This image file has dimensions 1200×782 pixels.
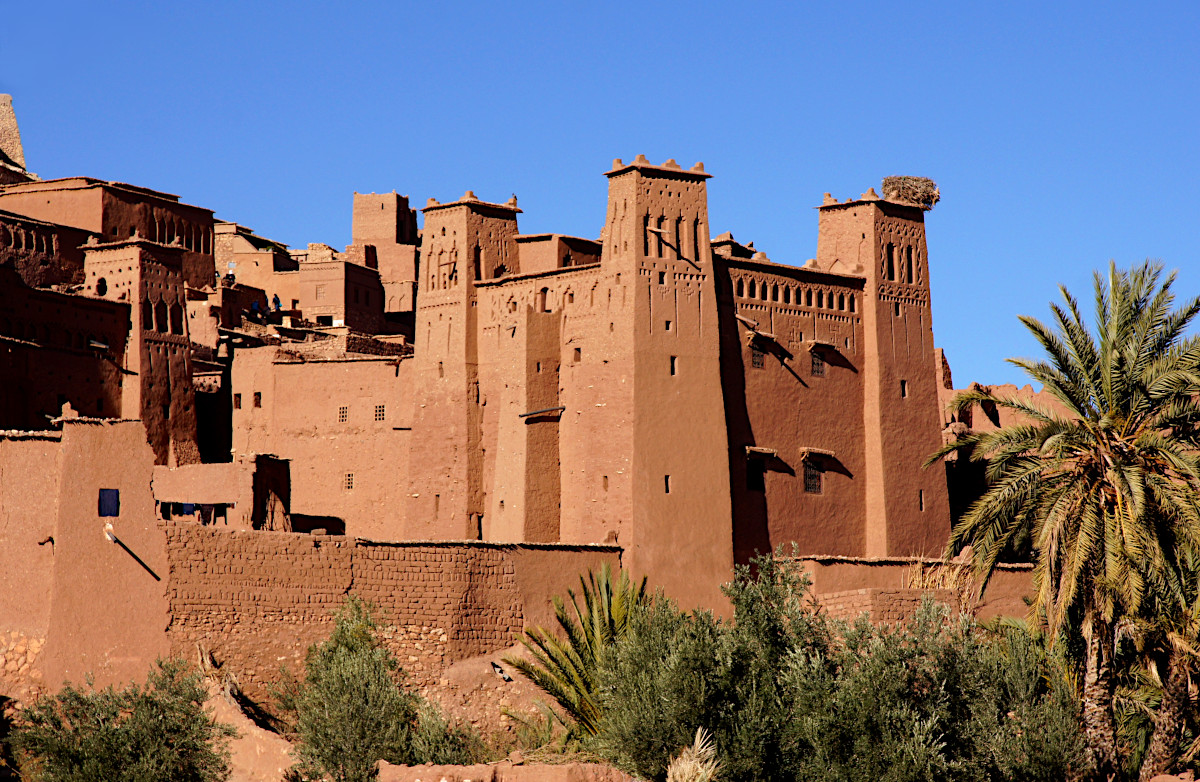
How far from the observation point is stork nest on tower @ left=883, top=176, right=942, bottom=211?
43.7m

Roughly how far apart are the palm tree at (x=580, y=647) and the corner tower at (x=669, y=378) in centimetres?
267

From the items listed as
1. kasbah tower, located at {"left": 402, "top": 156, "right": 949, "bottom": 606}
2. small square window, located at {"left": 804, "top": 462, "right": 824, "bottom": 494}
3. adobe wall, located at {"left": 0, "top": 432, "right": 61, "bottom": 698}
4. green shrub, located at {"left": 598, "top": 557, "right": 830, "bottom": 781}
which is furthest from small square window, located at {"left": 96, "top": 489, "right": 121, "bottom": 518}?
small square window, located at {"left": 804, "top": 462, "right": 824, "bottom": 494}

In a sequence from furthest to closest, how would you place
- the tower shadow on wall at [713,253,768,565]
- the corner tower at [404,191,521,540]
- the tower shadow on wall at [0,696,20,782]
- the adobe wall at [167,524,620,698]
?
the corner tower at [404,191,521,540] < the tower shadow on wall at [713,253,768,565] < the adobe wall at [167,524,620,698] < the tower shadow on wall at [0,696,20,782]

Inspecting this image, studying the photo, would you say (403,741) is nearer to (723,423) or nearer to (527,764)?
(527,764)

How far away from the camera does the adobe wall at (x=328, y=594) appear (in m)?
31.4

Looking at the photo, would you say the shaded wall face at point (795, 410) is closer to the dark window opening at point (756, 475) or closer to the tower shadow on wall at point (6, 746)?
the dark window opening at point (756, 475)

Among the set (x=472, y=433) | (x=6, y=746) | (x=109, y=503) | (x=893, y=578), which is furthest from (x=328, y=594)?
(x=893, y=578)

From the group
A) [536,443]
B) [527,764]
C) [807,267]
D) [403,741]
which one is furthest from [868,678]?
[807,267]

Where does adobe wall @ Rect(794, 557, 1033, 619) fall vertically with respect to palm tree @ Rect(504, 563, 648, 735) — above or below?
above

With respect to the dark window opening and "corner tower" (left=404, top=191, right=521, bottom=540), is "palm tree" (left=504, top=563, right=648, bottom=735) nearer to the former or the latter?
the dark window opening

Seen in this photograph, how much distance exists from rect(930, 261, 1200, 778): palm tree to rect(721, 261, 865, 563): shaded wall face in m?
12.5

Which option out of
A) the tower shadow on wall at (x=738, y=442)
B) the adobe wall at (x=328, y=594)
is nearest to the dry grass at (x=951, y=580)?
the tower shadow on wall at (x=738, y=442)

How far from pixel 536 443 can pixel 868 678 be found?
13994 millimetres

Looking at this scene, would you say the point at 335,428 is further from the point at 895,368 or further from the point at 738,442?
the point at 895,368
